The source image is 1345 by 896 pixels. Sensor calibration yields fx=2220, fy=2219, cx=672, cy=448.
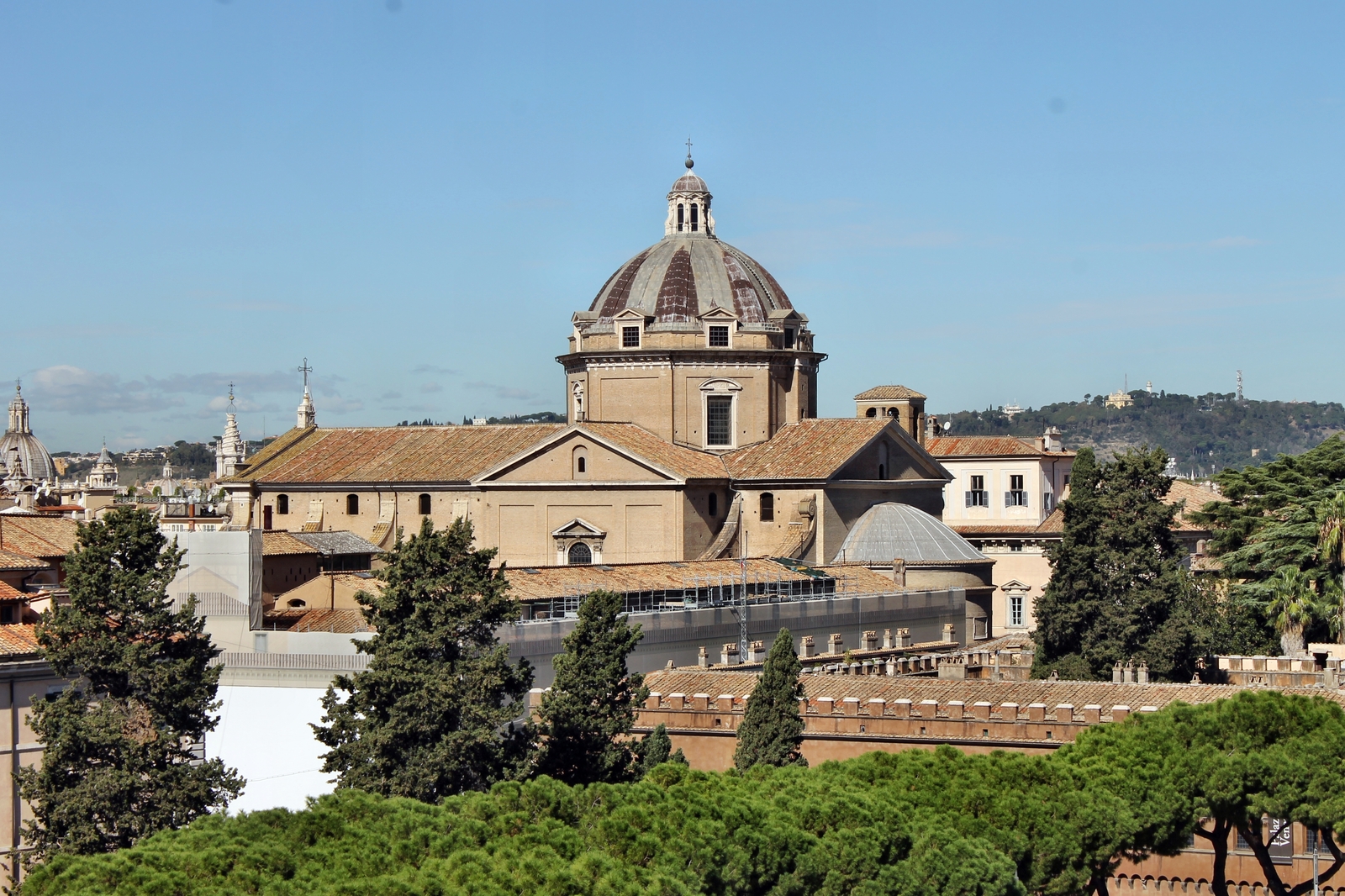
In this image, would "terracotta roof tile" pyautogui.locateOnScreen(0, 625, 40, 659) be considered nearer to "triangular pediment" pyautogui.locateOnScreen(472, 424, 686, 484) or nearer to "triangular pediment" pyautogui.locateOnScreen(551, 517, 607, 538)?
"triangular pediment" pyautogui.locateOnScreen(551, 517, 607, 538)

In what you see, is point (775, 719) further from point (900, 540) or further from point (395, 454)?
point (395, 454)

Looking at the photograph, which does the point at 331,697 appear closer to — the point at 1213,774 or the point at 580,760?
the point at 580,760

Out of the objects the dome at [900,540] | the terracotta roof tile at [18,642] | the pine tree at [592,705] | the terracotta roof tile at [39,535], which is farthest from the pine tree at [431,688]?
the dome at [900,540]

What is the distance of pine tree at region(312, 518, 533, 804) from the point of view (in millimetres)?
33094

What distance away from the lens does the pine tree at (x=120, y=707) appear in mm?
31406

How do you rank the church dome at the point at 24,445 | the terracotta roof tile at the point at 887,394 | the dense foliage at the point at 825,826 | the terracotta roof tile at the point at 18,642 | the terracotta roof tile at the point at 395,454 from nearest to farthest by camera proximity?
1. the dense foliage at the point at 825,826
2. the terracotta roof tile at the point at 18,642
3. the terracotta roof tile at the point at 395,454
4. the terracotta roof tile at the point at 887,394
5. the church dome at the point at 24,445

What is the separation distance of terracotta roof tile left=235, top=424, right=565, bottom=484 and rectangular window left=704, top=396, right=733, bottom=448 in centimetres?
487

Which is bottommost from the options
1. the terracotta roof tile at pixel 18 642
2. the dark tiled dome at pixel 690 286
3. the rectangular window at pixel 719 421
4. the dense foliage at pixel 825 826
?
the dense foliage at pixel 825 826

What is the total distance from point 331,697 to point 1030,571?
49.4m

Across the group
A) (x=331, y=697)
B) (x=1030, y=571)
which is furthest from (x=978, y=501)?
(x=331, y=697)

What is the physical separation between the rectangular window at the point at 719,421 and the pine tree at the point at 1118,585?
15.2 meters

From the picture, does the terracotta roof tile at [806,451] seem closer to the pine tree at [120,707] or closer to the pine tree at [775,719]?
the pine tree at [775,719]

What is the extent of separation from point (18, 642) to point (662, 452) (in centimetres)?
3130

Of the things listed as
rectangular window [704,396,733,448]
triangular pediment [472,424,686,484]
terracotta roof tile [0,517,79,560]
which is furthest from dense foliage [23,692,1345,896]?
rectangular window [704,396,733,448]
